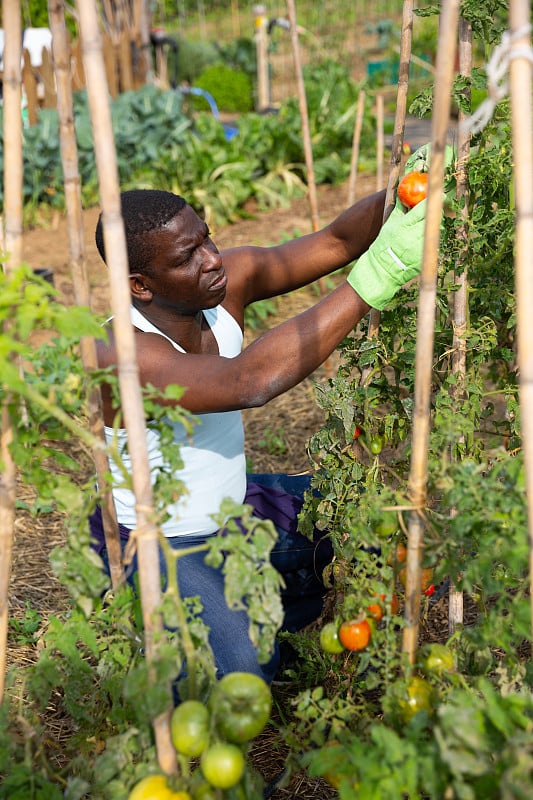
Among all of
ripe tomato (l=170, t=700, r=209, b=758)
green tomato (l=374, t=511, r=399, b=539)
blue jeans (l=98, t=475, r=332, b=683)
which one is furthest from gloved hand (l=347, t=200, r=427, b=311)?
ripe tomato (l=170, t=700, r=209, b=758)

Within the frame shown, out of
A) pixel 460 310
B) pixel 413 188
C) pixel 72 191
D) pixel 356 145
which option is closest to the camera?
pixel 72 191

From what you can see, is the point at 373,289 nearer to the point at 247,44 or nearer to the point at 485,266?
the point at 485,266

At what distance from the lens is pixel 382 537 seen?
1784mm

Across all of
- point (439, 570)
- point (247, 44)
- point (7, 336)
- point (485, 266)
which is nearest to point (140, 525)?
point (7, 336)

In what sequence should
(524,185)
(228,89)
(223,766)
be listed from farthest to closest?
(228,89) → (223,766) → (524,185)

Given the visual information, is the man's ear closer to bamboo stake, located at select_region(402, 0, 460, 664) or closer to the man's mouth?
the man's mouth

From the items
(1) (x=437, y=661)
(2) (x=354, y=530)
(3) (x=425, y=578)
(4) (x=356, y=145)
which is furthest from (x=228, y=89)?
(1) (x=437, y=661)

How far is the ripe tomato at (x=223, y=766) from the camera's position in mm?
1339

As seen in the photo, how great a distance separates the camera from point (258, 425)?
3.90m

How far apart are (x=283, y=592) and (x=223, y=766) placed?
1.08 metres

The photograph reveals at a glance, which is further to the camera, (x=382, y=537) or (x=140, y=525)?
(x=382, y=537)

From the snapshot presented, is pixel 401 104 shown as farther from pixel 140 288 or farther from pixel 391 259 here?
pixel 140 288

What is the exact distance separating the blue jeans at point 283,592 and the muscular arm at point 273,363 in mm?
432

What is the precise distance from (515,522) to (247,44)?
39.2 feet
